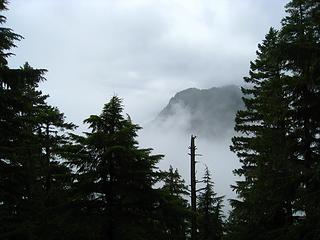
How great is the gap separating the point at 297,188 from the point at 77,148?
685 cm

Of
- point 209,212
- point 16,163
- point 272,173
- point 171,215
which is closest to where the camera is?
A: point 272,173

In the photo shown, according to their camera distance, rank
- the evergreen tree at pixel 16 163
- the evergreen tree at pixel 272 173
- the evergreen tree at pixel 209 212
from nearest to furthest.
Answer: the evergreen tree at pixel 272 173, the evergreen tree at pixel 16 163, the evergreen tree at pixel 209 212

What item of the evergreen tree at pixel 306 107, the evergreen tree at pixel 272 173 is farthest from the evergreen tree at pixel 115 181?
the evergreen tree at pixel 306 107

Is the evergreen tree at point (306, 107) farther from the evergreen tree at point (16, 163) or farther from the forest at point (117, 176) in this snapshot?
the evergreen tree at point (16, 163)

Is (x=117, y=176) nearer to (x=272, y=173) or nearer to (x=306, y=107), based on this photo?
(x=272, y=173)

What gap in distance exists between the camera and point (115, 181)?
48.7ft

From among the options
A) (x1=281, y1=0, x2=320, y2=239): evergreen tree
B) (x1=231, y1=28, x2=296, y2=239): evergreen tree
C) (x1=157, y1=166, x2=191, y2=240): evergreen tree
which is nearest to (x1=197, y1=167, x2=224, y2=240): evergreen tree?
(x1=231, y1=28, x2=296, y2=239): evergreen tree

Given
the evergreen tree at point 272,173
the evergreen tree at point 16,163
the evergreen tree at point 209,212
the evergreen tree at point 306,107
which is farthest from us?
the evergreen tree at point 209,212

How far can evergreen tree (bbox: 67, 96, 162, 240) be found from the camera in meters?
14.5

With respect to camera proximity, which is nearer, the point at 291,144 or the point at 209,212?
the point at 291,144

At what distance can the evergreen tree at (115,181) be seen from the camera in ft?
47.5

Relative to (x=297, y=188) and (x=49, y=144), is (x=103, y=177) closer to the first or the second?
(x=297, y=188)

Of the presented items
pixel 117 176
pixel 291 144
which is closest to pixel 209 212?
pixel 291 144

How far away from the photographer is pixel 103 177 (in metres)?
14.8
